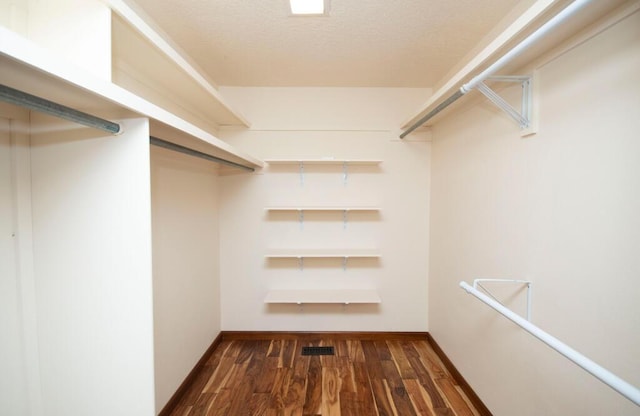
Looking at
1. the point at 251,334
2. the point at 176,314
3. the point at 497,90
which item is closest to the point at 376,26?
the point at 497,90

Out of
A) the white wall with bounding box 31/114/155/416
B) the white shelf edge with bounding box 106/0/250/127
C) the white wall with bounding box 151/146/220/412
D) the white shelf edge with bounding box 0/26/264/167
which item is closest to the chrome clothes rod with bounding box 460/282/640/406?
the white wall with bounding box 31/114/155/416

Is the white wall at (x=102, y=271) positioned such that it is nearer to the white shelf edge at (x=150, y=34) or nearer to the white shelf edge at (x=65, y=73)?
the white shelf edge at (x=65, y=73)

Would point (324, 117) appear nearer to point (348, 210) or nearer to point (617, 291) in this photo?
point (348, 210)

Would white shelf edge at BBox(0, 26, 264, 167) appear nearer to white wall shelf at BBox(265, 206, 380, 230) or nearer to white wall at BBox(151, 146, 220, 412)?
white wall at BBox(151, 146, 220, 412)

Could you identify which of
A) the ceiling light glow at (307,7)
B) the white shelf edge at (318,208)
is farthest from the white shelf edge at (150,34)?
the white shelf edge at (318,208)

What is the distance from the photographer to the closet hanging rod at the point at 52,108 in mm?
638

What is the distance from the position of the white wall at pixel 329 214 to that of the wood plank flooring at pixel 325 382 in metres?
0.24

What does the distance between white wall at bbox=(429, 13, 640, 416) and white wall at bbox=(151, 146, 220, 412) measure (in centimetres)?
218

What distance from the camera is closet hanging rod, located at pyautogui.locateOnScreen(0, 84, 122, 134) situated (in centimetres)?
64

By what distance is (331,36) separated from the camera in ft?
5.63

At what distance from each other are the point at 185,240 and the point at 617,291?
7.87ft

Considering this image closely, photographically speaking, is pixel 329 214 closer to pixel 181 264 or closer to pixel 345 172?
pixel 345 172

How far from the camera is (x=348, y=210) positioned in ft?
8.16

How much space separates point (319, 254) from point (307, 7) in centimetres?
190
